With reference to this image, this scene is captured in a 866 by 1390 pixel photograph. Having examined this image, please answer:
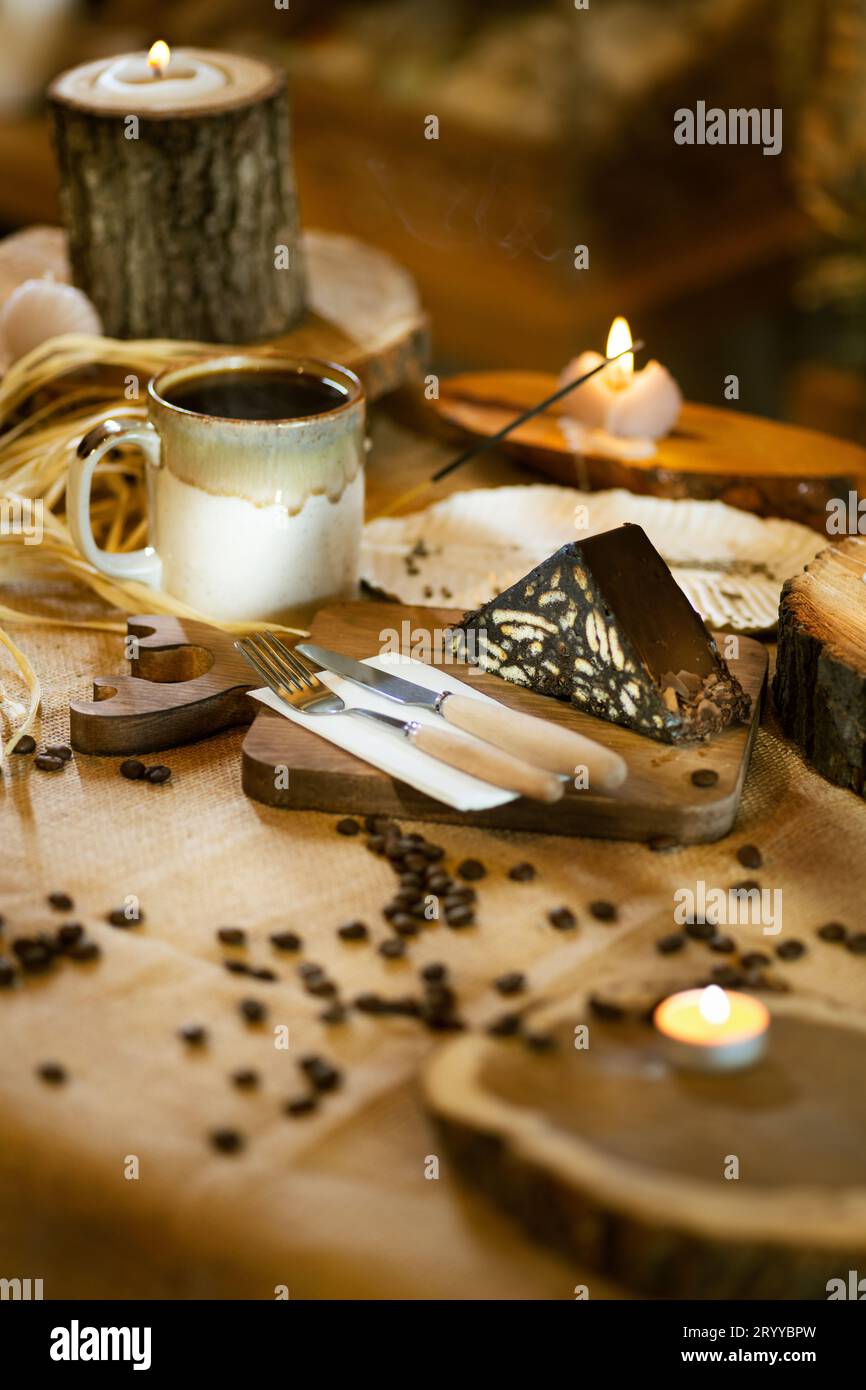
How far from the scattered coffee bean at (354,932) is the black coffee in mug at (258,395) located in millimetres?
562

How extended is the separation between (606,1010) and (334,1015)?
0.18 meters

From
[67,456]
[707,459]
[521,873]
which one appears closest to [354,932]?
[521,873]

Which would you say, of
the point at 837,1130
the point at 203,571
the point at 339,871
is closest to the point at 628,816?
the point at 339,871

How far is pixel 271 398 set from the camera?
145 cm

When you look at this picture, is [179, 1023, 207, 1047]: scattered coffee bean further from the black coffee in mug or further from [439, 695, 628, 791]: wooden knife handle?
the black coffee in mug

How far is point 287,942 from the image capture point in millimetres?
1042

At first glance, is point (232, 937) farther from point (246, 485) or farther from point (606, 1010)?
point (246, 485)

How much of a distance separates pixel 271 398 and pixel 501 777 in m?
0.52

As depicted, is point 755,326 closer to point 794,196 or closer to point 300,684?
point 794,196

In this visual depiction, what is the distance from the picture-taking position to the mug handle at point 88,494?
139cm

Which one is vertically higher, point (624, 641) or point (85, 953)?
point (624, 641)

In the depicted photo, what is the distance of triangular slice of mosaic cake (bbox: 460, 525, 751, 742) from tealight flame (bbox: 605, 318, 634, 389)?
1.79 feet

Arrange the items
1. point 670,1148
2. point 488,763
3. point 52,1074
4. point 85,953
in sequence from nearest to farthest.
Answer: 1. point 670,1148
2. point 52,1074
3. point 85,953
4. point 488,763

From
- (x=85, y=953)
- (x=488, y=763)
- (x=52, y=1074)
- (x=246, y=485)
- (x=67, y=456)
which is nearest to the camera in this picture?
(x=52, y=1074)
